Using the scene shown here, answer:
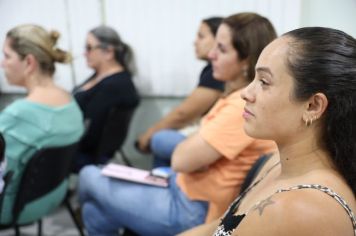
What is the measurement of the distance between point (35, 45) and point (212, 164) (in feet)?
3.18

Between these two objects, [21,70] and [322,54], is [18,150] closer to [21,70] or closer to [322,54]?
[21,70]

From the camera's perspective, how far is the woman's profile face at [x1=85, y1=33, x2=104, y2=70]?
2.81 m

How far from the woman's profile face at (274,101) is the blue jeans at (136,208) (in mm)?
666

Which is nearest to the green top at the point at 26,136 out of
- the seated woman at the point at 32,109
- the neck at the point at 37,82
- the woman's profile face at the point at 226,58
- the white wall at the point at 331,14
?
the seated woman at the point at 32,109

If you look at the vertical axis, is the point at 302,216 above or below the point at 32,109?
above

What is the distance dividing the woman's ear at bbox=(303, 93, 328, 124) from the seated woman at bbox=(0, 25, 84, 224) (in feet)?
3.86

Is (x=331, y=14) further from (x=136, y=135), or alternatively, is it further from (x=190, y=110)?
(x=136, y=135)

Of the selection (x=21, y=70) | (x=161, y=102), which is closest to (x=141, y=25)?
(x=161, y=102)

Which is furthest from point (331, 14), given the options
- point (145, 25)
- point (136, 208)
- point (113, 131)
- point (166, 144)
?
point (136, 208)

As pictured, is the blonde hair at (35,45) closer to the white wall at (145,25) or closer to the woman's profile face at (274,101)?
the white wall at (145,25)

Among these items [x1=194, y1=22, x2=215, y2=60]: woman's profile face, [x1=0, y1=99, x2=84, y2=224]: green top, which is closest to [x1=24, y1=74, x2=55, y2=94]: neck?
[x1=0, y1=99, x2=84, y2=224]: green top

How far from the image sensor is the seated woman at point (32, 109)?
5.69 feet

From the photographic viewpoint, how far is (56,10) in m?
3.03

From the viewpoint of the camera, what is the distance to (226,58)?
5.15 ft
